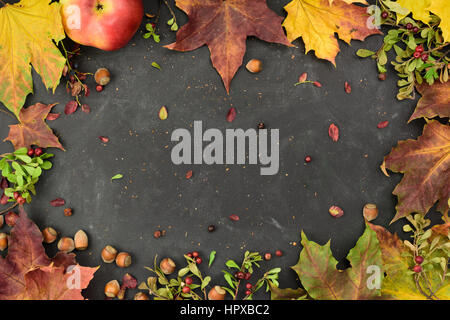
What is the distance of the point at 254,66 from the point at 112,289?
525 mm

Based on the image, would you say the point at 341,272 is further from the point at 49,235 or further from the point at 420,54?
the point at 49,235

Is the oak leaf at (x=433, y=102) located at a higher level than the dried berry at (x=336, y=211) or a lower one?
higher

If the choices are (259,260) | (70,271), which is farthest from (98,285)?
(259,260)

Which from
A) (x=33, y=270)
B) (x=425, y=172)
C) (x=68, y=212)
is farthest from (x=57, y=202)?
(x=425, y=172)

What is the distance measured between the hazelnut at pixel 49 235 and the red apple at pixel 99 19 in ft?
1.24

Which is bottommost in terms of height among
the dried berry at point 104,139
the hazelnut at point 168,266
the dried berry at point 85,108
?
the hazelnut at point 168,266

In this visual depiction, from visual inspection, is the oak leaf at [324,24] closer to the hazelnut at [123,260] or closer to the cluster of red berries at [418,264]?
the cluster of red berries at [418,264]

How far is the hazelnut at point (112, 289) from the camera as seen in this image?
83cm

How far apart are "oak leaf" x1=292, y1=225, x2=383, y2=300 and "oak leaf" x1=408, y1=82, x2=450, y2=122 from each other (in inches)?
9.9

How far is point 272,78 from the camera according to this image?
846mm

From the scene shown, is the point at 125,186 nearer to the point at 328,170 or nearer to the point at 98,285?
the point at 98,285

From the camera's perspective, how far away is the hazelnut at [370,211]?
2.71 ft

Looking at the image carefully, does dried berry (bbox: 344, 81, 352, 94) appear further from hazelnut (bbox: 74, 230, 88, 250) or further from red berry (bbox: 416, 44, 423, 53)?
hazelnut (bbox: 74, 230, 88, 250)

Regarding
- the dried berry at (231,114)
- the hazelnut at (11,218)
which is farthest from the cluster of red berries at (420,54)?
the hazelnut at (11,218)
